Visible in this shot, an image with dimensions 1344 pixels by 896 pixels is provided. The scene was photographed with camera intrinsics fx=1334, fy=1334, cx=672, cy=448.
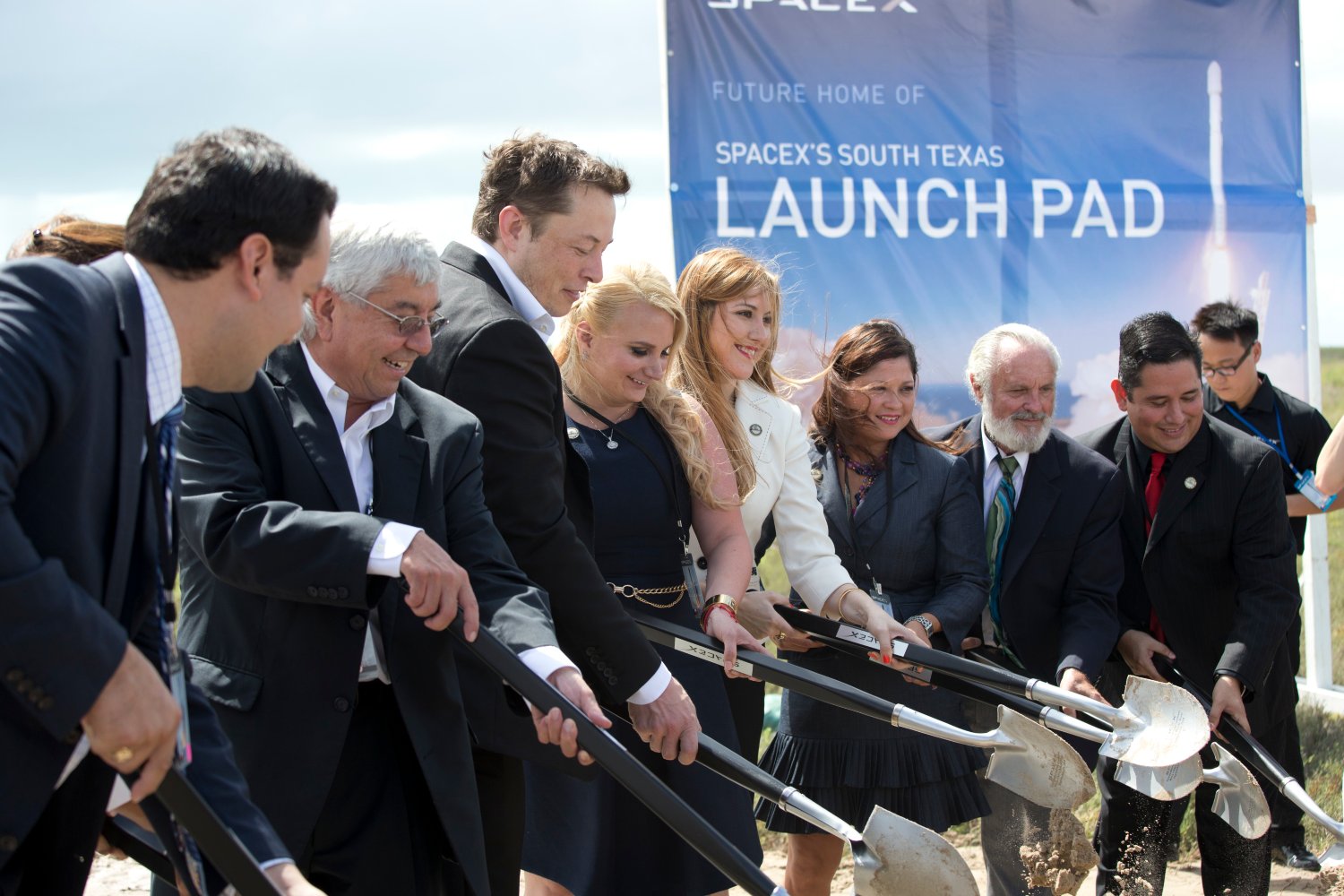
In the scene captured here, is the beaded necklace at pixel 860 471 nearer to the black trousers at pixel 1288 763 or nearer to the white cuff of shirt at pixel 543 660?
the black trousers at pixel 1288 763

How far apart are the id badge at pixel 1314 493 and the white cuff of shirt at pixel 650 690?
2.93 metres

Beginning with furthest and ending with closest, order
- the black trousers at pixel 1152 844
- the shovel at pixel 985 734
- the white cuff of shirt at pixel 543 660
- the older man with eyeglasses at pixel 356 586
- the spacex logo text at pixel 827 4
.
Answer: the spacex logo text at pixel 827 4 < the black trousers at pixel 1152 844 < the shovel at pixel 985 734 < the white cuff of shirt at pixel 543 660 < the older man with eyeglasses at pixel 356 586

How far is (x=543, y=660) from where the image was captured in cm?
246

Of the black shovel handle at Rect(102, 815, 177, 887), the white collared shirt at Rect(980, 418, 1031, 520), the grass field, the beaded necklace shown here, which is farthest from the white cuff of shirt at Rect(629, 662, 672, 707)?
the grass field

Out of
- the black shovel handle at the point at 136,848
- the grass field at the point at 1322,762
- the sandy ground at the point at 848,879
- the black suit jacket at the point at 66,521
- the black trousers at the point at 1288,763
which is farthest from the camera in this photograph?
the grass field at the point at 1322,762

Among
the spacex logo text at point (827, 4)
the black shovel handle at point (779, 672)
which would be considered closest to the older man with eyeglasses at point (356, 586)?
the black shovel handle at point (779, 672)

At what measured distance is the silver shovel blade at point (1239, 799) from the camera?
3.54m

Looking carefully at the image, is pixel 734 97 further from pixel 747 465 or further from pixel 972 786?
pixel 972 786

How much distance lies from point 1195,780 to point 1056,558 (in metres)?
0.78

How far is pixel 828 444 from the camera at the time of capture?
4129 mm

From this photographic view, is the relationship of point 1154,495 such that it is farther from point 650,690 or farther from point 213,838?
point 213,838

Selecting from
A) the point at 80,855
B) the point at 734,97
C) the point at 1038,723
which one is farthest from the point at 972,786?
the point at 734,97

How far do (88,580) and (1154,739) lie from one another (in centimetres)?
271

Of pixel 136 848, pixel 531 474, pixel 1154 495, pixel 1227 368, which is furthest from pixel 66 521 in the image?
pixel 1227 368
